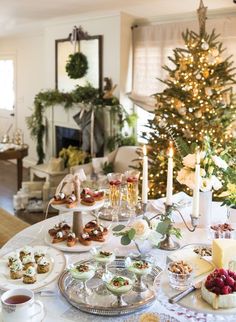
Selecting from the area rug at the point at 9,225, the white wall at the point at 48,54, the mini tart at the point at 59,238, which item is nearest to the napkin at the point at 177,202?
the mini tart at the point at 59,238

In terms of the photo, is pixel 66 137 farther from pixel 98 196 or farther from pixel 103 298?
pixel 103 298

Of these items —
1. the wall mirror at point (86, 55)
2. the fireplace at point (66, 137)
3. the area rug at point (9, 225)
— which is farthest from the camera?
the fireplace at point (66, 137)

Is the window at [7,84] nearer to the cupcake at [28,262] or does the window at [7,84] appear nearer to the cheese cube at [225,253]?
the cupcake at [28,262]

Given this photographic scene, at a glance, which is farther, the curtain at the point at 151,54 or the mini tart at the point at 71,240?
the curtain at the point at 151,54

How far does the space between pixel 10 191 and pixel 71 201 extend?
162 inches

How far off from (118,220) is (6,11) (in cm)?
379

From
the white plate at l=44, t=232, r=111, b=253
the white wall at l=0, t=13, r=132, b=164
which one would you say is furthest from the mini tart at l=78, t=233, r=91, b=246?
the white wall at l=0, t=13, r=132, b=164

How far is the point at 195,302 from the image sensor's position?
1.15 m

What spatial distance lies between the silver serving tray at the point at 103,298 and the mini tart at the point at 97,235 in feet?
0.81

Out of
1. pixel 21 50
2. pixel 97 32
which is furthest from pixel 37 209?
pixel 21 50

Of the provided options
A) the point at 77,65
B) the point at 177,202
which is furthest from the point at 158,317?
the point at 77,65

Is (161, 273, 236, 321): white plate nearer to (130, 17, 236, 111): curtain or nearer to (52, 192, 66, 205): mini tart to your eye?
(52, 192, 66, 205): mini tart

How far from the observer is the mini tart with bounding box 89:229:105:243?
1.64 metres

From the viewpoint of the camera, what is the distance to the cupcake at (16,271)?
1349 mm
